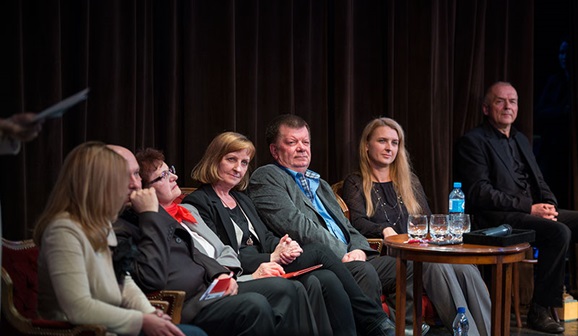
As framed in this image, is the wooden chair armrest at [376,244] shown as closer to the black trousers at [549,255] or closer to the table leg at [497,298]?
the table leg at [497,298]

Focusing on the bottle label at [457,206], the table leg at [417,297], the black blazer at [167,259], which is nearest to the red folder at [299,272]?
the black blazer at [167,259]

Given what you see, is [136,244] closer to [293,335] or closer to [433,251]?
[293,335]

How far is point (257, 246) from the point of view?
3.85 meters

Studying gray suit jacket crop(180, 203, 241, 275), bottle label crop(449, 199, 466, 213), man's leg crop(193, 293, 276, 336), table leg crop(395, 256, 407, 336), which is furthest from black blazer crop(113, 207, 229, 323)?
bottle label crop(449, 199, 466, 213)

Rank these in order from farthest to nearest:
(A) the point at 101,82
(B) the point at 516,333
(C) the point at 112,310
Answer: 1. (B) the point at 516,333
2. (A) the point at 101,82
3. (C) the point at 112,310

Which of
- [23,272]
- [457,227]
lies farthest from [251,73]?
[23,272]

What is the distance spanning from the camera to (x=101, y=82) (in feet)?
12.6

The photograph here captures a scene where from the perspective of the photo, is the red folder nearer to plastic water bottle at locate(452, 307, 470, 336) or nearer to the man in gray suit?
the man in gray suit

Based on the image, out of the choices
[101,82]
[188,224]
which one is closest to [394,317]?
[188,224]

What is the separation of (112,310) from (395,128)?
2.75 meters

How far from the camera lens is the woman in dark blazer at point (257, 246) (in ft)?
11.6

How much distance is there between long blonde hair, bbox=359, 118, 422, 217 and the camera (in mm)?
4613

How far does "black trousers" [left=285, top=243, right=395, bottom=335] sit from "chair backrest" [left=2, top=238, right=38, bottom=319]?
4.20 feet

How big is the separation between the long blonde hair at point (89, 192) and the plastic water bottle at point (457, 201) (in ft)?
10.1
